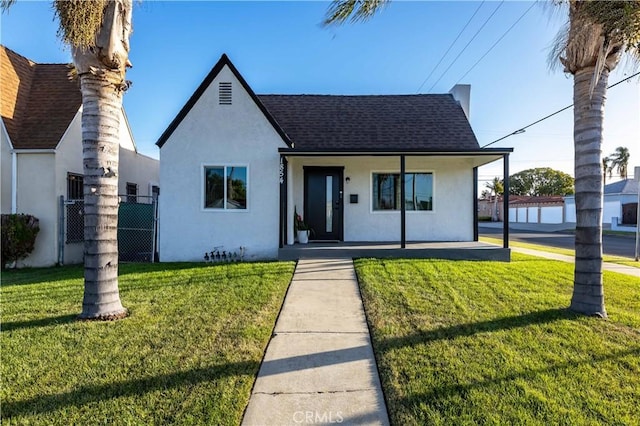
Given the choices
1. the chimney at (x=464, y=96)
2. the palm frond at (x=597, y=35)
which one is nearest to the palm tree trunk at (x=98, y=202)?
the palm frond at (x=597, y=35)

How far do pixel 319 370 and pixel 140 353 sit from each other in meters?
2.07

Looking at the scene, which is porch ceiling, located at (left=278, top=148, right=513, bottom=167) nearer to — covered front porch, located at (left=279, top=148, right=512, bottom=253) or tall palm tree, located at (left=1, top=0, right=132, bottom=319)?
covered front porch, located at (left=279, top=148, right=512, bottom=253)

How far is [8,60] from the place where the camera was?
1115cm

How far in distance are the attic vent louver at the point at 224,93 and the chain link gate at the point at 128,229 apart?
11.4 ft

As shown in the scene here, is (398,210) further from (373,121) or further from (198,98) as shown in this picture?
(198,98)

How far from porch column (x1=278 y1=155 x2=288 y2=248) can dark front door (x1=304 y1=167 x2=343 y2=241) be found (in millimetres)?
1408

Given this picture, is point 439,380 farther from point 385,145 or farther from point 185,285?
point 385,145

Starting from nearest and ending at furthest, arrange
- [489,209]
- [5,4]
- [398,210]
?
[5,4] → [398,210] → [489,209]

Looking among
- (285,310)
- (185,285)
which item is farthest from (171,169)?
(285,310)

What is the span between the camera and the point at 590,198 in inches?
206

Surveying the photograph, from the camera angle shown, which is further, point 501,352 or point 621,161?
point 621,161

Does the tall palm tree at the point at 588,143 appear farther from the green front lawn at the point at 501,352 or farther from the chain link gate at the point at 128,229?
the chain link gate at the point at 128,229

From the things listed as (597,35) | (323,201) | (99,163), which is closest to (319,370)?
(99,163)

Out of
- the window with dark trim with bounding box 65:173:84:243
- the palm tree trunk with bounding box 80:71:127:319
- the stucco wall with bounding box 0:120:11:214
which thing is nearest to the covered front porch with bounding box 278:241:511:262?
the palm tree trunk with bounding box 80:71:127:319
